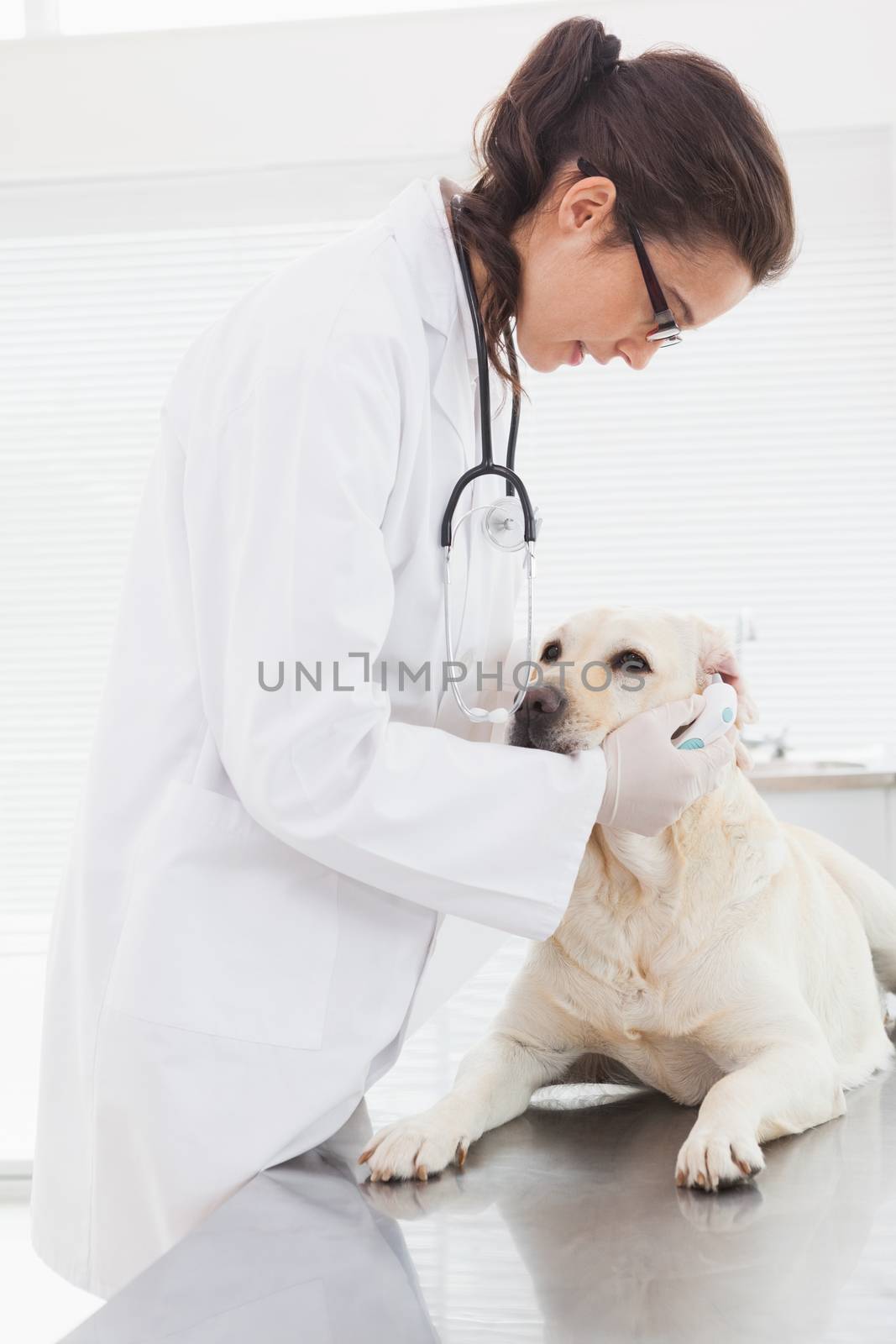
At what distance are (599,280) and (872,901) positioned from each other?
93cm

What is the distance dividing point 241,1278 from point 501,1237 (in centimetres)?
21

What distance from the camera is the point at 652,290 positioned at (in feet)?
3.87

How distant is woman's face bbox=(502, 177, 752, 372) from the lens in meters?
1.15

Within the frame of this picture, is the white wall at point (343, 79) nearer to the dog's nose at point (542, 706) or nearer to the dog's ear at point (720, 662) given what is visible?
the dog's ear at point (720, 662)

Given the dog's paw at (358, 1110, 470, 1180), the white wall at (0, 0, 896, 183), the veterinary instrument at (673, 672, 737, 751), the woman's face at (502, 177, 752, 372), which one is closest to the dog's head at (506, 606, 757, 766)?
the veterinary instrument at (673, 672, 737, 751)

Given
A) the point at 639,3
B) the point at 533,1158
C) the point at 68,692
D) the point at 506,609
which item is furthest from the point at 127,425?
the point at 533,1158

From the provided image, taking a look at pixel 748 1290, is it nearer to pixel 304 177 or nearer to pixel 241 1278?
pixel 241 1278

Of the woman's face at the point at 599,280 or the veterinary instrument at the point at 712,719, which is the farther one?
the veterinary instrument at the point at 712,719

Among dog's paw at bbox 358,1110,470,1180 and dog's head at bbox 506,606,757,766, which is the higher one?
dog's head at bbox 506,606,757,766

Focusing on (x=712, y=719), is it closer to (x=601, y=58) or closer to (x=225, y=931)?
(x=225, y=931)

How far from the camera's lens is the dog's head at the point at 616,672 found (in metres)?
1.40

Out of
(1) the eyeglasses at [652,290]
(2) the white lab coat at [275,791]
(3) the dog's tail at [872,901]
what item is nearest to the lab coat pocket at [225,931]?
(2) the white lab coat at [275,791]

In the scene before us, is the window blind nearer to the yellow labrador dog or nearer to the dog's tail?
the dog's tail

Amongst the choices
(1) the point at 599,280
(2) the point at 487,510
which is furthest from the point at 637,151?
(2) the point at 487,510
